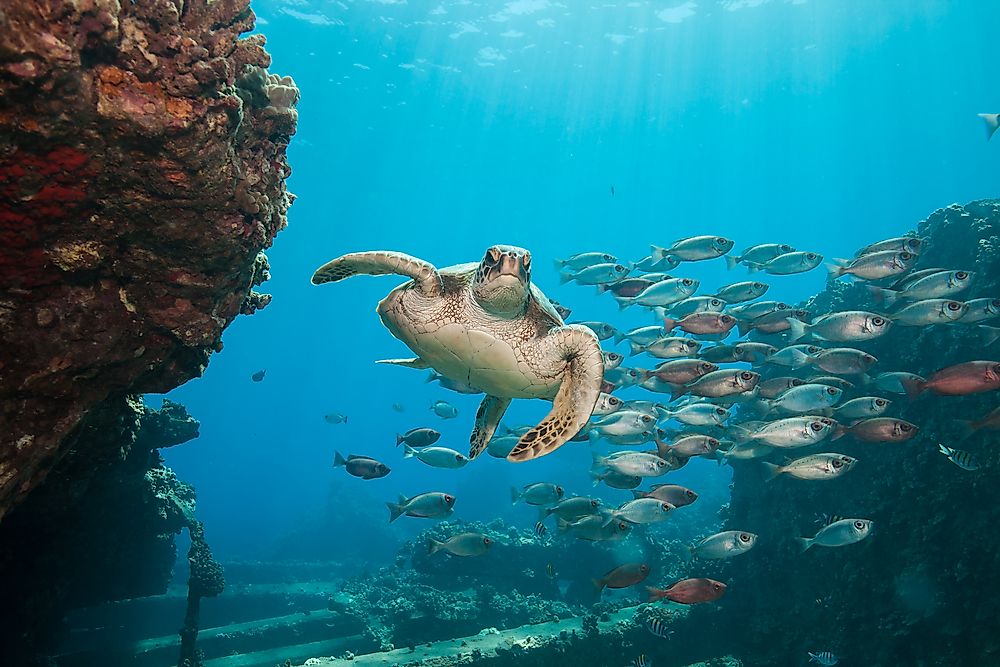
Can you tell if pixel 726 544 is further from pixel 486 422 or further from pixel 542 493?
pixel 486 422

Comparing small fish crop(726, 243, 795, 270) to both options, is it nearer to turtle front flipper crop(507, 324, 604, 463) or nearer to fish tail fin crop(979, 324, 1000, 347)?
fish tail fin crop(979, 324, 1000, 347)

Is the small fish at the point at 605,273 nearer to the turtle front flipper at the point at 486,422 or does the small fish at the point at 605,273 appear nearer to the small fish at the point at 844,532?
the turtle front flipper at the point at 486,422

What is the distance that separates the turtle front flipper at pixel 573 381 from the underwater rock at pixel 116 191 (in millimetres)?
2521

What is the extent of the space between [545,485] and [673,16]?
35.5m

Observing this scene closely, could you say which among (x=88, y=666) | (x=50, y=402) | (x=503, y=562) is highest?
(x=50, y=402)

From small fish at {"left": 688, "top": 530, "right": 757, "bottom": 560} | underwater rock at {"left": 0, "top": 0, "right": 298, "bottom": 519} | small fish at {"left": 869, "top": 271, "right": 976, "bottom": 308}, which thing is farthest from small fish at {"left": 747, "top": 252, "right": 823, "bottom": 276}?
underwater rock at {"left": 0, "top": 0, "right": 298, "bottom": 519}

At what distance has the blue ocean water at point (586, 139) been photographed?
105 feet

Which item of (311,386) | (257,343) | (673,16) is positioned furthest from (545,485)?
(311,386)

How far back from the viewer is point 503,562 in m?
14.1

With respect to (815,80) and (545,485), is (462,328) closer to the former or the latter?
(545,485)

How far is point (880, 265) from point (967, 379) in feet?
7.69

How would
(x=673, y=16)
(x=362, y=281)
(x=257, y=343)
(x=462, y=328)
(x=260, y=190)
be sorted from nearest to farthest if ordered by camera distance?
(x=260, y=190)
(x=462, y=328)
(x=673, y=16)
(x=362, y=281)
(x=257, y=343)

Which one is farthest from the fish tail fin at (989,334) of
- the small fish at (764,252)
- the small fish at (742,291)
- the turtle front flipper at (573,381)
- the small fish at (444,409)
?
the small fish at (444,409)

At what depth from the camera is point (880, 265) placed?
737cm
